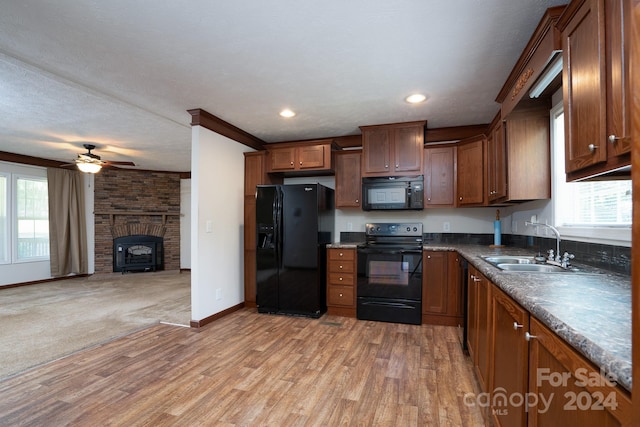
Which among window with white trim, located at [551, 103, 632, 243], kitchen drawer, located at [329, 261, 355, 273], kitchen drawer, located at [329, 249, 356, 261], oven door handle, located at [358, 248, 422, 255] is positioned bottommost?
kitchen drawer, located at [329, 261, 355, 273]

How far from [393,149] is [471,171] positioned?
922 millimetres

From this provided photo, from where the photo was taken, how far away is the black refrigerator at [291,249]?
3.60m

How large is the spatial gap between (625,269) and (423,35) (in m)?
1.74

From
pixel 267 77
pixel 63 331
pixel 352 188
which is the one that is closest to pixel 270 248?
pixel 352 188

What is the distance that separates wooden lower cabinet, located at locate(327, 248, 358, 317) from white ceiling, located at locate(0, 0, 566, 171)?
161cm

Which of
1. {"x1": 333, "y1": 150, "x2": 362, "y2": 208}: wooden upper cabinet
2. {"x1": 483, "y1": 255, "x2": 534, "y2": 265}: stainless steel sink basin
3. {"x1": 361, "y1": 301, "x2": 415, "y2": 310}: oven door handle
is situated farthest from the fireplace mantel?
{"x1": 483, "y1": 255, "x2": 534, "y2": 265}: stainless steel sink basin

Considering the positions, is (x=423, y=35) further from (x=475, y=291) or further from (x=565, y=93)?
(x=475, y=291)

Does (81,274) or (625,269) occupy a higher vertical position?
(625,269)

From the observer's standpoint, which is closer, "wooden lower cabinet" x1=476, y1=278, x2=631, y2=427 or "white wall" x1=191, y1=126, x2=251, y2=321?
"wooden lower cabinet" x1=476, y1=278, x2=631, y2=427

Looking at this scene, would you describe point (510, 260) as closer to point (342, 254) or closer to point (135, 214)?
point (342, 254)

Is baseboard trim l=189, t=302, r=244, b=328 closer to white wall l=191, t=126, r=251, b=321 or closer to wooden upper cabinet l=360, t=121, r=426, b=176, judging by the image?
white wall l=191, t=126, r=251, b=321

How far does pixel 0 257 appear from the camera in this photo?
17.1 feet

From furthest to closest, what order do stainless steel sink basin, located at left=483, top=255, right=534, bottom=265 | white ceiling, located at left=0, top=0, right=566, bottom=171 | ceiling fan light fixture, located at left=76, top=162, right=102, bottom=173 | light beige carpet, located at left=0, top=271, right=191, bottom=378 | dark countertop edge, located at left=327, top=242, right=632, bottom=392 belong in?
1. ceiling fan light fixture, located at left=76, top=162, right=102, bottom=173
2. light beige carpet, located at left=0, top=271, right=191, bottom=378
3. stainless steel sink basin, located at left=483, top=255, right=534, bottom=265
4. white ceiling, located at left=0, top=0, right=566, bottom=171
5. dark countertop edge, located at left=327, top=242, right=632, bottom=392

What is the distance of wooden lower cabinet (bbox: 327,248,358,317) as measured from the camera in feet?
11.8
